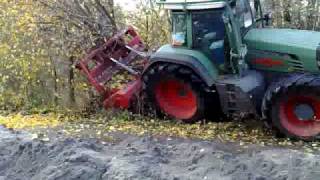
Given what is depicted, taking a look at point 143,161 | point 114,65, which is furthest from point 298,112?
Answer: point 114,65

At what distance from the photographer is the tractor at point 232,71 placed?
7.26 metres

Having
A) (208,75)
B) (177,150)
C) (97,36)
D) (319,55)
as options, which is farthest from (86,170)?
(97,36)

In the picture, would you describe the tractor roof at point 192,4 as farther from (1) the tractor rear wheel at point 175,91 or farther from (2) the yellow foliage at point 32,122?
(2) the yellow foliage at point 32,122

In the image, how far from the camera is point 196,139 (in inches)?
291

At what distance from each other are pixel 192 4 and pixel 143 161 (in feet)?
9.12

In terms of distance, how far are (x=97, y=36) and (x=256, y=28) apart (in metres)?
3.15

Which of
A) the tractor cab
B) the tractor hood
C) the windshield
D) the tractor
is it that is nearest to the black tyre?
the tractor

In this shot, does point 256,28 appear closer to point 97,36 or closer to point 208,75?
point 208,75

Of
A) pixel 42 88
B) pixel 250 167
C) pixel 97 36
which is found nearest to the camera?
pixel 250 167

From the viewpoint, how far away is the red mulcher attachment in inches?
347

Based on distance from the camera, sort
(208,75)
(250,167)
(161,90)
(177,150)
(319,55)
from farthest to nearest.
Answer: (161,90)
(208,75)
(319,55)
(177,150)
(250,167)

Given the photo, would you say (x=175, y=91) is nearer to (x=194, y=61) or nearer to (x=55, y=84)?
(x=194, y=61)

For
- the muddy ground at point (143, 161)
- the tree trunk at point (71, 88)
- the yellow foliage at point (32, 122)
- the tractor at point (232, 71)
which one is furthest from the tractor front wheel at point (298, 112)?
the tree trunk at point (71, 88)

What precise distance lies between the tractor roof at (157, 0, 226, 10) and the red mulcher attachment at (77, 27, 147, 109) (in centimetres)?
130
